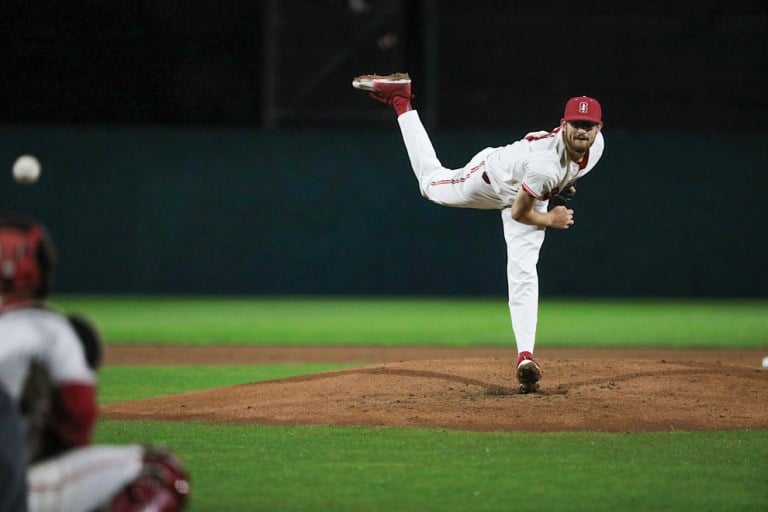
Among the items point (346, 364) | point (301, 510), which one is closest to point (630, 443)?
point (301, 510)

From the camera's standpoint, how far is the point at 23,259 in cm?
338

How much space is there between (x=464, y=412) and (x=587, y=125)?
1836mm

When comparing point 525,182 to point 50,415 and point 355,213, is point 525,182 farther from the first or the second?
point 355,213

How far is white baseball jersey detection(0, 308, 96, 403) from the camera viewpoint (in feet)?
10.9

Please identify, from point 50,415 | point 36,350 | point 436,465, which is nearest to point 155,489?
point 50,415

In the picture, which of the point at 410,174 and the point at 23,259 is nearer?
the point at 23,259

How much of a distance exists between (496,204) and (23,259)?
16.0 ft

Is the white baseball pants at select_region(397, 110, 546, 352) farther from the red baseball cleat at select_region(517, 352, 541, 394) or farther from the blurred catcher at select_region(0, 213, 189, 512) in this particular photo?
the blurred catcher at select_region(0, 213, 189, 512)

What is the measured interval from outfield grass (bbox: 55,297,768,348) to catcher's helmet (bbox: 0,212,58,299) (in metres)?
9.73

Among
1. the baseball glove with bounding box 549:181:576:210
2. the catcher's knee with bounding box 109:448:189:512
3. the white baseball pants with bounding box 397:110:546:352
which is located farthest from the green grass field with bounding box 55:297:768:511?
the baseball glove with bounding box 549:181:576:210

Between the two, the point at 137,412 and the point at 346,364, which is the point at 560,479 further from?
the point at 346,364

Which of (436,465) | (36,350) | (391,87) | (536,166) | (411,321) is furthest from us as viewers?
(411,321)

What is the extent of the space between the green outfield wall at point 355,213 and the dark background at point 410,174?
24mm

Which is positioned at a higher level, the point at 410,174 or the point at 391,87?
the point at 391,87
